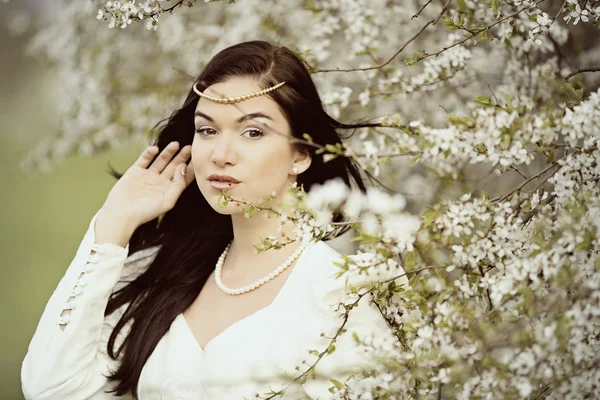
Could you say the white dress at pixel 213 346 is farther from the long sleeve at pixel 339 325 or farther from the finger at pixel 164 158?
the finger at pixel 164 158

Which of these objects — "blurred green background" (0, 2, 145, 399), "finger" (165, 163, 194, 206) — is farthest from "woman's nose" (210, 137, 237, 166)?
"blurred green background" (0, 2, 145, 399)

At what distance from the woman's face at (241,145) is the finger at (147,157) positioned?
0.34 metres

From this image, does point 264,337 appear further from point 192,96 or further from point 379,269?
point 192,96

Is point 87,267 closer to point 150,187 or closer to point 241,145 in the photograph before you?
point 150,187

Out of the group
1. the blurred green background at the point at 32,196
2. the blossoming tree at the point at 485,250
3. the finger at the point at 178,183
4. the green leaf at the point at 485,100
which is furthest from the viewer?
the blurred green background at the point at 32,196

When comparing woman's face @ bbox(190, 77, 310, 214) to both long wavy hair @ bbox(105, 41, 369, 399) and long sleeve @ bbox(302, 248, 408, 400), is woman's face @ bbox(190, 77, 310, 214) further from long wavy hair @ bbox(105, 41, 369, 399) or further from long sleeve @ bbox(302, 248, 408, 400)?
long sleeve @ bbox(302, 248, 408, 400)

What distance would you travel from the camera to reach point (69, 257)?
20.4ft

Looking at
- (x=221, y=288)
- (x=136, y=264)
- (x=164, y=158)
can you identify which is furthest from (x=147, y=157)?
(x=221, y=288)

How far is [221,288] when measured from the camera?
7.44 feet

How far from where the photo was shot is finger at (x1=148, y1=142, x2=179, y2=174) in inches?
96.5

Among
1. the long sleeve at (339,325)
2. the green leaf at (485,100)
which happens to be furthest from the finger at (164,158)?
the green leaf at (485,100)

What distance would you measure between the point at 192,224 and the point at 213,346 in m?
0.63

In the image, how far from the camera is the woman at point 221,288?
199cm

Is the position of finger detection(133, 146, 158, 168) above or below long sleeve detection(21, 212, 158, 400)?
above
